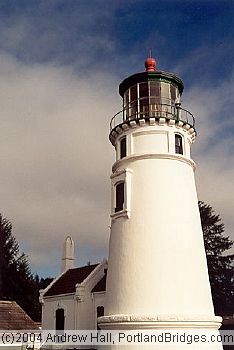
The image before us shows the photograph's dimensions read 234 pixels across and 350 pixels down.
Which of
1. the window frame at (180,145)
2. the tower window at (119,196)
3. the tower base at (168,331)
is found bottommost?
the tower base at (168,331)

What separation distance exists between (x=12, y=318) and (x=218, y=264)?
66.8ft

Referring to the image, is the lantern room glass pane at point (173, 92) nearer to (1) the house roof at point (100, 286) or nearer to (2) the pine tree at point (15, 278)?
(1) the house roof at point (100, 286)

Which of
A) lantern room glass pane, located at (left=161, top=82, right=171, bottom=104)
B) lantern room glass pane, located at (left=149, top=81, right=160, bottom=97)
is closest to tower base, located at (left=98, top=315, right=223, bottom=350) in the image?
lantern room glass pane, located at (left=161, top=82, right=171, bottom=104)

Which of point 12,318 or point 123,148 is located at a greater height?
point 123,148

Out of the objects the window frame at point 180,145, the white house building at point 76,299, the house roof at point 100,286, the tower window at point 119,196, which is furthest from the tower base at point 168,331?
the house roof at point 100,286

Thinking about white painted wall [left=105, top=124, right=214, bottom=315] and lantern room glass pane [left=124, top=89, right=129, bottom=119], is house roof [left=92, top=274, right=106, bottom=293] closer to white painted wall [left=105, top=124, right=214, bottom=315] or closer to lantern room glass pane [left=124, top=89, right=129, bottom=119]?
white painted wall [left=105, top=124, right=214, bottom=315]

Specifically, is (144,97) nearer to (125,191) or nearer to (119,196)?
(125,191)

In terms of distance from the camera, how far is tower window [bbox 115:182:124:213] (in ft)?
57.3

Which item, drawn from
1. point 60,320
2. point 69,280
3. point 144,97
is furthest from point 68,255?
point 144,97

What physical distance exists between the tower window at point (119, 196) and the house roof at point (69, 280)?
26.5 ft

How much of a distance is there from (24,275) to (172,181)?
2634cm

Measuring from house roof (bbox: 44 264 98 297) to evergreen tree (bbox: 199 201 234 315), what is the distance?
13.8 metres

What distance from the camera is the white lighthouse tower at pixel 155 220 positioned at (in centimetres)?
1547

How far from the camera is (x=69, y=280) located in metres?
25.8
